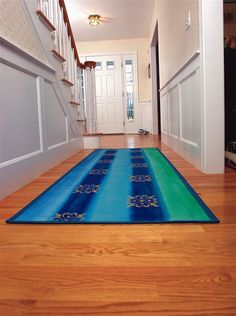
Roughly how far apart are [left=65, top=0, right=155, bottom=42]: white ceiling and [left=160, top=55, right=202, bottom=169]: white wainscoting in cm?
271

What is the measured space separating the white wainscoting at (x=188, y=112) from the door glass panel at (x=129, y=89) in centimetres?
450

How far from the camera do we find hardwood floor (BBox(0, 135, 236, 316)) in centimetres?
64

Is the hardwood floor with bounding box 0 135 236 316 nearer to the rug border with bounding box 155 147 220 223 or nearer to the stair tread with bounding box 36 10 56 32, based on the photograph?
the rug border with bounding box 155 147 220 223

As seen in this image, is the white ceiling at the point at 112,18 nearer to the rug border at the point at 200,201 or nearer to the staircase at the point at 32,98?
the staircase at the point at 32,98

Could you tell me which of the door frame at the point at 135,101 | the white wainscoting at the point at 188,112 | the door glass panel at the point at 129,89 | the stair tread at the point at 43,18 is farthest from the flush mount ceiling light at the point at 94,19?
the stair tread at the point at 43,18

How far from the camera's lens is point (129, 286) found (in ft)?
2.30

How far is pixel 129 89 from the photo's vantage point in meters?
7.85

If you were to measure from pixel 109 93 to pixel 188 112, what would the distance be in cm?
557

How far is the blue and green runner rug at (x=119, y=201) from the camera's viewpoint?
1.17 meters

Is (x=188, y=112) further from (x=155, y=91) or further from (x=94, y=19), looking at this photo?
(x=155, y=91)

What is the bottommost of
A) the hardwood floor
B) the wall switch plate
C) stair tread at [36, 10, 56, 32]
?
the hardwood floor

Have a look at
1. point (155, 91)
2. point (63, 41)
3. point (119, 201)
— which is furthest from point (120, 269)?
point (155, 91)

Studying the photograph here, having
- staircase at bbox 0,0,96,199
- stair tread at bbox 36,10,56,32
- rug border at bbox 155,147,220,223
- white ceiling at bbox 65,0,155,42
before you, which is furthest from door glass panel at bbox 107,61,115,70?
rug border at bbox 155,147,220,223

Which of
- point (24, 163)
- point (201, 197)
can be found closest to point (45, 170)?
point (24, 163)
